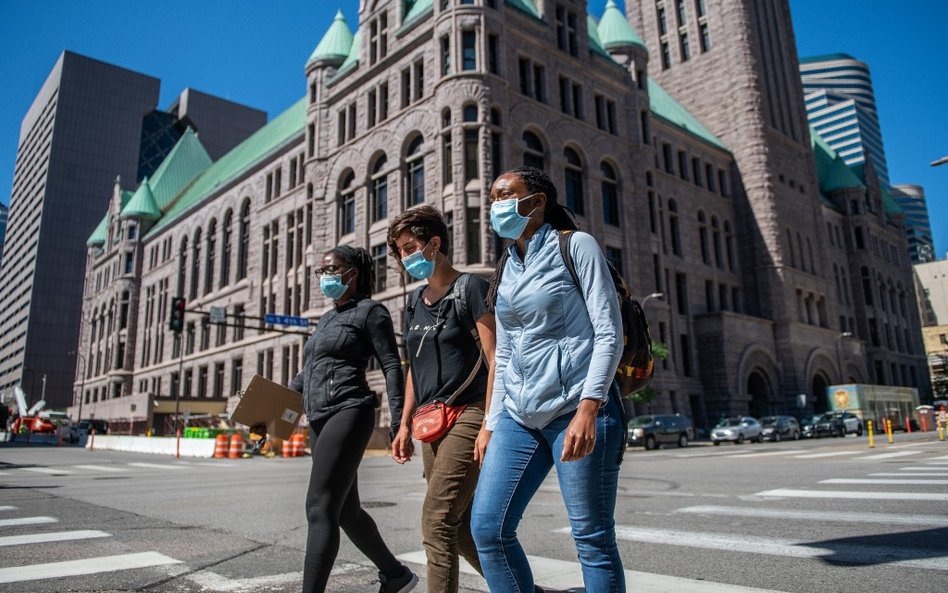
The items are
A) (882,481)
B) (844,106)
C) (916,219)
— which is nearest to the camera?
(882,481)

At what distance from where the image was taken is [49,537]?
6355 millimetres

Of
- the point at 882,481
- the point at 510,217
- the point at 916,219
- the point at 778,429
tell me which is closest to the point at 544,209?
the point at 510,217

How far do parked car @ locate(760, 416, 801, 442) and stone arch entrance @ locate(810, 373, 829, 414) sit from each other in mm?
13410

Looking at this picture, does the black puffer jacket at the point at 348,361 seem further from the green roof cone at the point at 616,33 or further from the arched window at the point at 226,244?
the arched window at the point at 226,244

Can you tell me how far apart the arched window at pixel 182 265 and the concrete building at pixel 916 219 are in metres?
183

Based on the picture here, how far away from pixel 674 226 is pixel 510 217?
45.3m

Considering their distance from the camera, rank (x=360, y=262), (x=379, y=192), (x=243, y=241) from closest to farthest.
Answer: (x=360, y=262)
(x=379, y=192)
(x=243, y=241)

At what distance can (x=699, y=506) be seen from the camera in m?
8.15

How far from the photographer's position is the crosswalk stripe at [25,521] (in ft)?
23.6

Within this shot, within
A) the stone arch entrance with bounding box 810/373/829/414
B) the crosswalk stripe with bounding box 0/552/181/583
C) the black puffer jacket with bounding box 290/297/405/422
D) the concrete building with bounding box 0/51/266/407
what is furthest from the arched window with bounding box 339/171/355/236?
the concrete building with bounding box 0/51/266/407

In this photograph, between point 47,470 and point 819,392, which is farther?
point 819,392

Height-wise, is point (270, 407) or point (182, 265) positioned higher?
point (182, 265)

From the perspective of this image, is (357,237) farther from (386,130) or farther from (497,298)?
(497,298)

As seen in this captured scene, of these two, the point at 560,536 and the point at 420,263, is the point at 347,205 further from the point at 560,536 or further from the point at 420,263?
the point at 420,263
